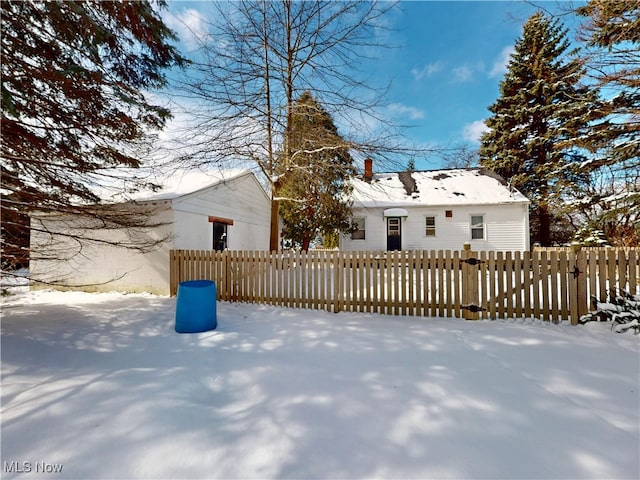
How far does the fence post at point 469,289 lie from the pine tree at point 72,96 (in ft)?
19.7

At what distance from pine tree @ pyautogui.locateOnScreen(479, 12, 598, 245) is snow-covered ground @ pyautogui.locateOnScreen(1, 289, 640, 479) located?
17.7 m

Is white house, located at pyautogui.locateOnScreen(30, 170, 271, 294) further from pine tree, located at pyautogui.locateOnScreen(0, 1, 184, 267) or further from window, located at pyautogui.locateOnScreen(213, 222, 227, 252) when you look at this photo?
pine tree, located at pyautogui.locateOnScreen(0, 1, 184, 267)

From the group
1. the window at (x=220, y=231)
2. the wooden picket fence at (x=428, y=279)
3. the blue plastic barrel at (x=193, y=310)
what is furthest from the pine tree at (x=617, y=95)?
the window at (x=220, y=231)

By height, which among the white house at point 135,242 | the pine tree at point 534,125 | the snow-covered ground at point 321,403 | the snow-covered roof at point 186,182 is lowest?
the snow-covered ground at point 321,403

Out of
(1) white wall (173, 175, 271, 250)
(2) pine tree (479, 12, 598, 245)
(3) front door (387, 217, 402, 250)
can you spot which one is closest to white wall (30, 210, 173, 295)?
(1) white wall (173, 175, 271, 250)

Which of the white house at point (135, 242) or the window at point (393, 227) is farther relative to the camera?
the window at point (393, 227)

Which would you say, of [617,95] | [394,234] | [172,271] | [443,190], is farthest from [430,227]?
[172,271]

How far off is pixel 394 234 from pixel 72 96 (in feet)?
47.8

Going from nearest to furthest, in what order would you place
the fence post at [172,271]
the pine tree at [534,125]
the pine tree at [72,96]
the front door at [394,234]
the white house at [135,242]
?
the pine tree at [72,96] → the fence post at [172,271] → the white house at [135,242] → the front door at [394,234] → the pine tree at [534,125]

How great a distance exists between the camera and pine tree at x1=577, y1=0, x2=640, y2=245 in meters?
7.05

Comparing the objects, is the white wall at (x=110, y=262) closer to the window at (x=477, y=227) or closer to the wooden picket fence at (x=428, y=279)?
the wooden picket fence at (x=428, y=279)

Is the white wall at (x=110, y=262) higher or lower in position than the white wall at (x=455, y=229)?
lower

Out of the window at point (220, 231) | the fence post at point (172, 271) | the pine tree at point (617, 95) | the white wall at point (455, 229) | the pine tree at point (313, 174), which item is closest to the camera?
the fence post at point (172, 271)

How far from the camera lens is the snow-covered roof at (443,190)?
49.4ft
